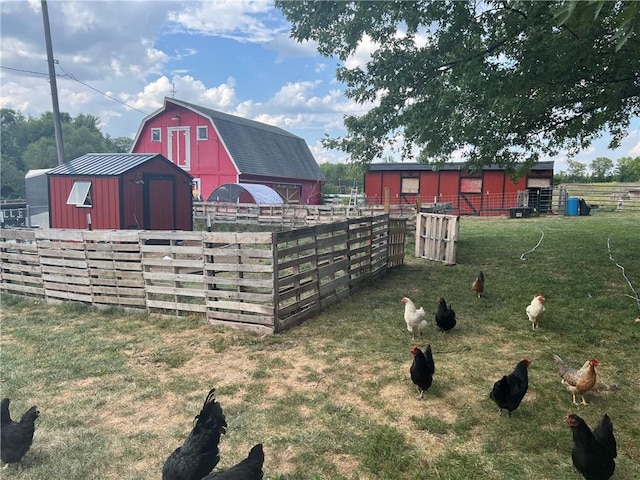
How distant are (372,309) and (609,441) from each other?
14.8 ft

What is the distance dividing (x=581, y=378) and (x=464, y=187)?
2457 cm

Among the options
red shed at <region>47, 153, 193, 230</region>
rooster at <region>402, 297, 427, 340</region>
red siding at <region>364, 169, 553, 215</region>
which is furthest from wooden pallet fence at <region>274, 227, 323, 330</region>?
red siding at <region>364, 169, 553, 215</region>

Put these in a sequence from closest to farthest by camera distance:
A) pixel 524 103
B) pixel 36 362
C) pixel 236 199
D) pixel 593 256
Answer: pixel 36 362, pixel 524 103, pixel 593 256, pixel 236 199

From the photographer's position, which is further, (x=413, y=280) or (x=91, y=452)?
(x=413, y=280)

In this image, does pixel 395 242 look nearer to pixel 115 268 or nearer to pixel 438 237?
pixel 438 237

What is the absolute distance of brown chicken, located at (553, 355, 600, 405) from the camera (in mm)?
3992

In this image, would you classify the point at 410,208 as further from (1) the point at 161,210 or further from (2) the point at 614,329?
(2) the point at 614,329

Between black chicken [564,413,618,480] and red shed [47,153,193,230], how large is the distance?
543 inches

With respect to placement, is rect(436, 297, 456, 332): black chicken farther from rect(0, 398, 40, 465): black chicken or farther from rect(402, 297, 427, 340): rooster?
rect(0, 398, 40, 465): black chicken

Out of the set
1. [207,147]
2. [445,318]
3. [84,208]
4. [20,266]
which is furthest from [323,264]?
[207,147]

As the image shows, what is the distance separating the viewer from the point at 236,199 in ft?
76.3

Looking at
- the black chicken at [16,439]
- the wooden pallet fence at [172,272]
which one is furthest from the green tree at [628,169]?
the black chicken at [16,439]

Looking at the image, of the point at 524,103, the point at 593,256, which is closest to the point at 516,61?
the point at 524,103

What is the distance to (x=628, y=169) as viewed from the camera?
219 feet
